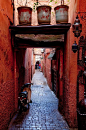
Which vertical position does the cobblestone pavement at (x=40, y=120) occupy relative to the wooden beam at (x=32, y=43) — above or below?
below

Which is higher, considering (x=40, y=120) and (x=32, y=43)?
(x=32, y=43)

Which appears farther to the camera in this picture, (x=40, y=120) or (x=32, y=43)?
(x=32, y=43)

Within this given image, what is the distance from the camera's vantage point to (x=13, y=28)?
508 cm

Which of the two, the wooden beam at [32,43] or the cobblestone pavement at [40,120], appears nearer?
the cobblestone pavement at [40,120]

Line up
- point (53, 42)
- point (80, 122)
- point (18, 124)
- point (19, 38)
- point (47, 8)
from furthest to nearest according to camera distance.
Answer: point (53, 42) → point (19, 38) → point (18, 124) → point (47, 8) → point (80, 122)

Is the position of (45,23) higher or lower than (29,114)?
higher

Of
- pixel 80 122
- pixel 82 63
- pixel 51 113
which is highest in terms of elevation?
pixel 82 63

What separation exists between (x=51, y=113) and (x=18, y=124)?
178cm

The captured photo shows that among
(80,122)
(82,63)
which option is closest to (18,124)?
(80,122)

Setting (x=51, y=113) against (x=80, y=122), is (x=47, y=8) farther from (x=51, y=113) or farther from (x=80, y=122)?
(x=51, y=113)

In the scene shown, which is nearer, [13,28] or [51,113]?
[13,28]

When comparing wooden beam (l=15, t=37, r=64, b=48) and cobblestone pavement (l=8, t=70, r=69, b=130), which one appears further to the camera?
wooden beam (l=15, t=37, r=64, b=48)

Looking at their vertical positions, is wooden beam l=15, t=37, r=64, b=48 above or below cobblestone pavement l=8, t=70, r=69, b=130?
above

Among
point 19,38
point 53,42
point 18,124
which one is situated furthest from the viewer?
point 53,42
